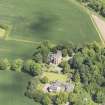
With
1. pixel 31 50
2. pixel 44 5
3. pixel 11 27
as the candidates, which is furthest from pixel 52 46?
→ pixel 44 5

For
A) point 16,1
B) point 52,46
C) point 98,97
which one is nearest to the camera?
point 98,97

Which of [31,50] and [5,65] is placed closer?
[5,65]

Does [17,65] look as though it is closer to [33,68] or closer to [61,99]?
[33,68]

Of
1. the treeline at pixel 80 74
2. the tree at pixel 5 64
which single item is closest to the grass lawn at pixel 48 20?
the treeline at pixel 80 74

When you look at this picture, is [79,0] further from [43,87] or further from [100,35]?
[43,87]

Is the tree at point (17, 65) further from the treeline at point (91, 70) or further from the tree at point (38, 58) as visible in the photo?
the treeline at point (91, 70)
